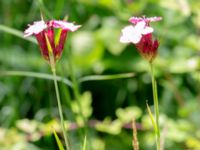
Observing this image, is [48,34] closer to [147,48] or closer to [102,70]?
[147,48]

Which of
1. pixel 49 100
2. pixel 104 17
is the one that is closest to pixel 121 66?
pixel 104 17

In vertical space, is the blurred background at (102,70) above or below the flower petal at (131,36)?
above

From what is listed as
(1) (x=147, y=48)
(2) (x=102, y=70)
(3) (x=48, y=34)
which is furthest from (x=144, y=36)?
(2) (x=102, y=70)

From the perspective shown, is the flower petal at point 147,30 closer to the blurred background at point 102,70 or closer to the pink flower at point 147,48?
the pink flower at point 147,48

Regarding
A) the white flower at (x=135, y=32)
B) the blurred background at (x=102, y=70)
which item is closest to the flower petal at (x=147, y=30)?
the white flower at (x=135, y=32)

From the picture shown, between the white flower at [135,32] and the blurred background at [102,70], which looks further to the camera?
the blurred background at [102,70]

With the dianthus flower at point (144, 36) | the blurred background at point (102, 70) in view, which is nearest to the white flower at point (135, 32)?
the dianthus flower at point (144, 36)
